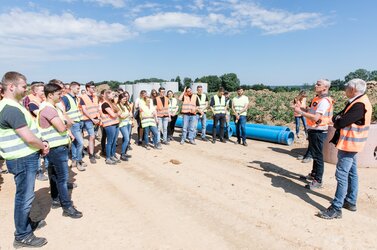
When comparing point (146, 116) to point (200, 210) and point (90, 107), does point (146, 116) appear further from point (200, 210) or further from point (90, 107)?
point (200, 210)

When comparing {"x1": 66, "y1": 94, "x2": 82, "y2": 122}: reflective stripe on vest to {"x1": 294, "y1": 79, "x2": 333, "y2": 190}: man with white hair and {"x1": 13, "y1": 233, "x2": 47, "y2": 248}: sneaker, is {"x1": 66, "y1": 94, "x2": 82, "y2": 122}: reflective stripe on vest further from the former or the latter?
{"x1": 294, "y1": 79, "x2": 333, "y2": 190}: man with white hair

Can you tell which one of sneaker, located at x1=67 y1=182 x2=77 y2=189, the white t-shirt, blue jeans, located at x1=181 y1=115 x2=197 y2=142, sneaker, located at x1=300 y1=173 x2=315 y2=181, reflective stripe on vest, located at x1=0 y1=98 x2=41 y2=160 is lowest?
sneaker, located at x1=300 y1=173 x2=315 y2=181

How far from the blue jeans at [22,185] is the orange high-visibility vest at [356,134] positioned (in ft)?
13.9

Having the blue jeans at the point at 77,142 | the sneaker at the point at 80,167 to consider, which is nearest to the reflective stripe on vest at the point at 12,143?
the blue jeans at the point at 77,142

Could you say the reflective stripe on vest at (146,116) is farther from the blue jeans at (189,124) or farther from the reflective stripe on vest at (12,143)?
the reflective stripe on vest at (12,143)

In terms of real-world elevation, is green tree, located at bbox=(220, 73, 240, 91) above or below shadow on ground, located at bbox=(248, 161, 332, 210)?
above

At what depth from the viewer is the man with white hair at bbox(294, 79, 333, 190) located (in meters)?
4.97

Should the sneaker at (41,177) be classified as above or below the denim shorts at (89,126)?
below

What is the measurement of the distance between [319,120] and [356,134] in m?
1.15

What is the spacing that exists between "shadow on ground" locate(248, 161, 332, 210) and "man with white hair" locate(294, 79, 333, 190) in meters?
0.23

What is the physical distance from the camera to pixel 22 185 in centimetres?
340

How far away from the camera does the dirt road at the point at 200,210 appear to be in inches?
142

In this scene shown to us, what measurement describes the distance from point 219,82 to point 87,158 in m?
51.1

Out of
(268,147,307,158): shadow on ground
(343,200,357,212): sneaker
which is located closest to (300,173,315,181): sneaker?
(343,200,357,212): sneaker
